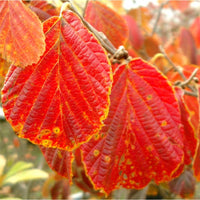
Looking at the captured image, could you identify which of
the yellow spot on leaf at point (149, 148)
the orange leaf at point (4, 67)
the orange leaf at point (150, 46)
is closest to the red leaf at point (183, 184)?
the yellow spot on leaf at point (149, 148)

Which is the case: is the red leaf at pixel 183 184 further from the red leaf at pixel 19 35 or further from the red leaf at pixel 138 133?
the red leaf at pixel 19 35

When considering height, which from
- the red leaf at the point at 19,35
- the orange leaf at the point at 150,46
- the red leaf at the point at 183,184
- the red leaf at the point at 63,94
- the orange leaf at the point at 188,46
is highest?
the red leaf at the point at 19,35

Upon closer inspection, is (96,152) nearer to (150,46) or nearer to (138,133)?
(138,133)

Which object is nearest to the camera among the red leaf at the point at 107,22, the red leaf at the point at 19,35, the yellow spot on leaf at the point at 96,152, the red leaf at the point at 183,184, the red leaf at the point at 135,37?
the red leaf at the point at 19,35

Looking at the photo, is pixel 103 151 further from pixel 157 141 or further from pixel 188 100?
pixel 188 100

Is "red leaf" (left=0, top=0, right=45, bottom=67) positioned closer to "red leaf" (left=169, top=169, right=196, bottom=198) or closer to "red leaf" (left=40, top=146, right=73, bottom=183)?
"red leaf" (left=40, top=146, right=73, bottom=183)

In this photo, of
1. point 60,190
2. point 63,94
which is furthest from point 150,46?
point 63,94
